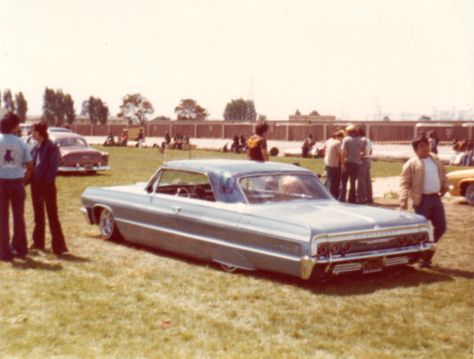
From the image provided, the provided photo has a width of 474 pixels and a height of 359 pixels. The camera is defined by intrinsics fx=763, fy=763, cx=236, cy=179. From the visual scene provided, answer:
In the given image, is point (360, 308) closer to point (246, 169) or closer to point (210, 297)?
point (210, 297)

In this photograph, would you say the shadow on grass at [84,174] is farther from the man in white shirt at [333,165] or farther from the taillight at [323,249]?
the taillight at [323,249]

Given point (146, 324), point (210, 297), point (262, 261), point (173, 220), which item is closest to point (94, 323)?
point (146, 324)

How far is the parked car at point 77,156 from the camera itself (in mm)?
22969

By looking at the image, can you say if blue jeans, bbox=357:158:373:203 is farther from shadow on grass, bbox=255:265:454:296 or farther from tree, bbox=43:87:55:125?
tree, bbox=43:87:55:125

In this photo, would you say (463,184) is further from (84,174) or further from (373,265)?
(84,174)

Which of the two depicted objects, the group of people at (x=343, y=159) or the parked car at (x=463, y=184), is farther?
the parked car at (x=463, y=184)

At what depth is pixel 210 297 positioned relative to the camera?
7.07 m

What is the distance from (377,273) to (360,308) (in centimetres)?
155

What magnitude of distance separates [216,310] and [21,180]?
350 centimetres

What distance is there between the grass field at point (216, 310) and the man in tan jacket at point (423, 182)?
70cm

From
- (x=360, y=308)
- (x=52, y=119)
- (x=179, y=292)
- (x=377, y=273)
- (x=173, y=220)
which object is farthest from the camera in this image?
A: (x=52, y=119)

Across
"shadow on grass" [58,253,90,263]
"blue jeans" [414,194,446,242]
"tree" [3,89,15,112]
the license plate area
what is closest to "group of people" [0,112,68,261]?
"shadow on grass" [58,253,90,263]

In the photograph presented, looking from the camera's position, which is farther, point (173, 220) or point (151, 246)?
point (151, 246)

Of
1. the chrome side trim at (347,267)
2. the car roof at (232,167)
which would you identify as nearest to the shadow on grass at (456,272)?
the chrome side trim at (347,267)
